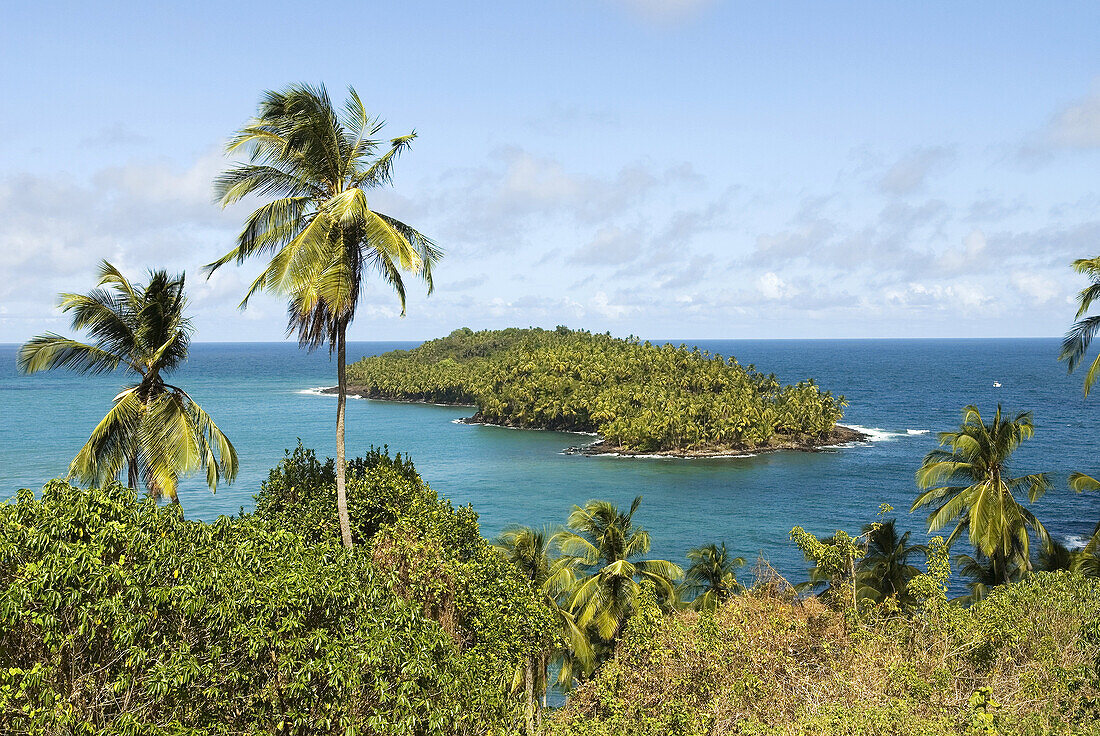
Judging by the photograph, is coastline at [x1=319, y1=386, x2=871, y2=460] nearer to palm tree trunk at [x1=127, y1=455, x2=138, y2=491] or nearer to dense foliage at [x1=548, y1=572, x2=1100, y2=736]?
dense foliage at [x1=548, y1=572, x2=1100, y2=736]

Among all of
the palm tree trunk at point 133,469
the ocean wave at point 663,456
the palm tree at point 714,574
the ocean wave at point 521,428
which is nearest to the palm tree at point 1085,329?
the palm tree at point 714,574

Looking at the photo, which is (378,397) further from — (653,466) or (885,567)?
(885,567)

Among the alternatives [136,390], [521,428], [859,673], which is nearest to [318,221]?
[136,390]

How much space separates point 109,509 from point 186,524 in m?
1.21

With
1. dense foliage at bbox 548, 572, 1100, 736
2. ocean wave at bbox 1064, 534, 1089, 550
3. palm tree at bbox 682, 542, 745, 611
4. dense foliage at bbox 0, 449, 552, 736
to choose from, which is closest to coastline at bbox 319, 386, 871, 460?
ocean wave at bbox 1064, 534, 1089, 550

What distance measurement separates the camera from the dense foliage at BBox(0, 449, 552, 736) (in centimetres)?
930

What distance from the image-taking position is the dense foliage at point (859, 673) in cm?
1163

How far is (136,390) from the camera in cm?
1659

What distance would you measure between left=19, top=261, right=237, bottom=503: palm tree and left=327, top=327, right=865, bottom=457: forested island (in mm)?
63868

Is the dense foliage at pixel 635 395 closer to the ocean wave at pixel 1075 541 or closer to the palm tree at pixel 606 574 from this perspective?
the ocean wave at pixel 1075 541

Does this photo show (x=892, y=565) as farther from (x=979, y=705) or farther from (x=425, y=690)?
(x=425, y=690)

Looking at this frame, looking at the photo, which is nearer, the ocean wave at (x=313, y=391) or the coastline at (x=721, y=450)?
the coastline at (x=721, y=450)

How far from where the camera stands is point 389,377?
137 metres

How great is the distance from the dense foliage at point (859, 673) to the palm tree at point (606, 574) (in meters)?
5.81
